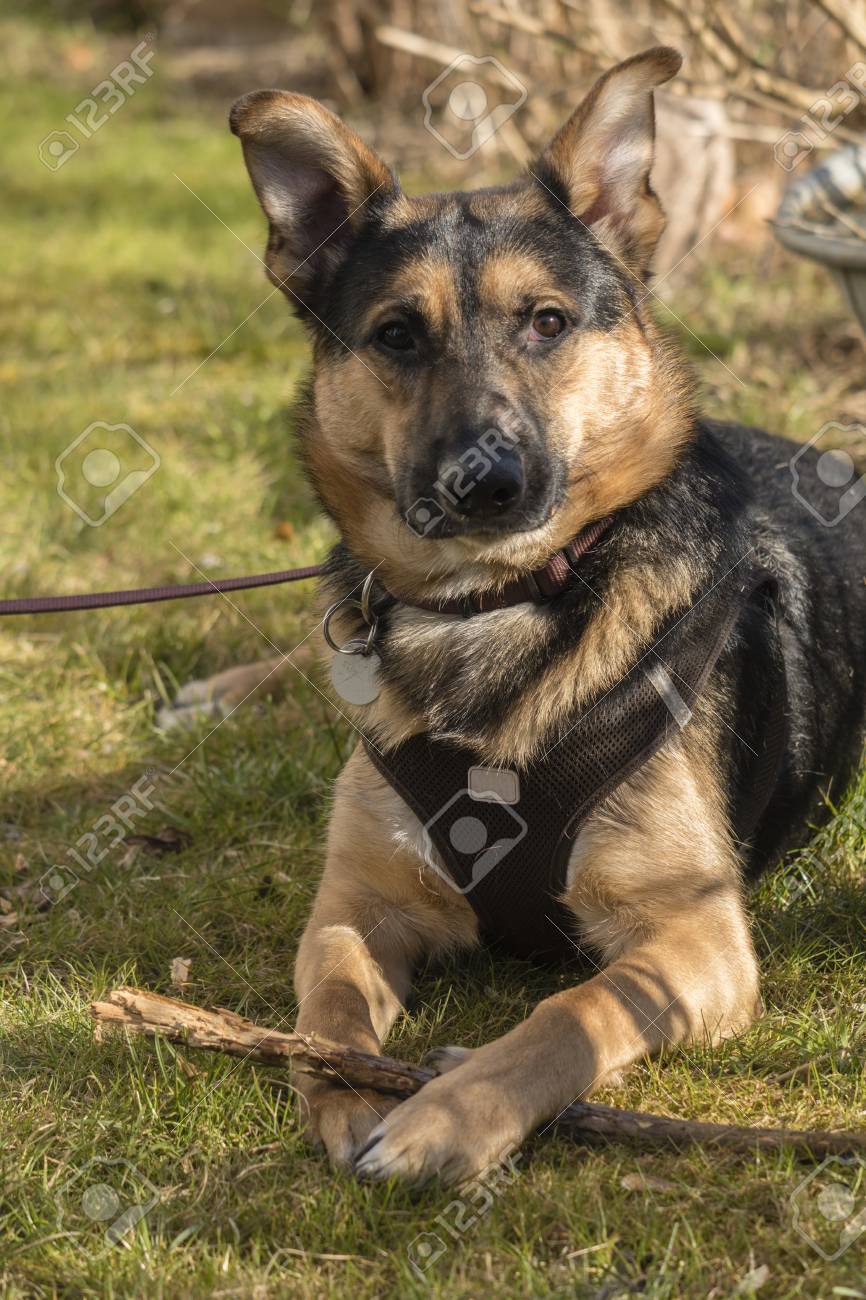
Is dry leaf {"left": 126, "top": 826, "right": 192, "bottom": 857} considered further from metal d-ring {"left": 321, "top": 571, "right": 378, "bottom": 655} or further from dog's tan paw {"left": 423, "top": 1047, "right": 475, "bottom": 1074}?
dog's tan paw {"left": 423, "top": 1047, "right": 475, "bottom": 1074}

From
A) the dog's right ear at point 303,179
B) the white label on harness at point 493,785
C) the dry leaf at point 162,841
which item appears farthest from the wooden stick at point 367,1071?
the dog's right ear at point 303,179

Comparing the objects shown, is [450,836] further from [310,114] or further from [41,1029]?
[310,114]

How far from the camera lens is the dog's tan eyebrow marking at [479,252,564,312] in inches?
128

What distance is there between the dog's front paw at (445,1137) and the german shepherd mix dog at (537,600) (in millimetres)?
240

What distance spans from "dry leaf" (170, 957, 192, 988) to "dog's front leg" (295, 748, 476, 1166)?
320 mm

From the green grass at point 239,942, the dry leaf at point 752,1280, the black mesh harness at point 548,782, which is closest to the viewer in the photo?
the dry leaf at point 752,1280

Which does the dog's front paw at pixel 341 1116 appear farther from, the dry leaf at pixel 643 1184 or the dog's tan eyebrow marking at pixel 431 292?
the dog's tan eyebrow marking at pixel 431 292

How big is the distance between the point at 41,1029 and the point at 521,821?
119 cm

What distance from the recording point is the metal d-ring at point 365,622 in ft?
11.2

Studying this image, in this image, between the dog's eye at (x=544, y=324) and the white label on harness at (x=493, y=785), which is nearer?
the white label on harness at (x=493, y=785)

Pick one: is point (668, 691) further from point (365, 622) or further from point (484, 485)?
point (365, 622)

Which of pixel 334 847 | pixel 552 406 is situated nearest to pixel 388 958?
pixel 334 847

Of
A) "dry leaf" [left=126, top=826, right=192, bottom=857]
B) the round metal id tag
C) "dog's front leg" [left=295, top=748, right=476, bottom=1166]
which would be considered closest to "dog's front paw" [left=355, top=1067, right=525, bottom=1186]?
"dog's front leg" [left=295, top=748, right=476, bottom=1166]

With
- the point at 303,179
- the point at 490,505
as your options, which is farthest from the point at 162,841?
the point at 303,179
